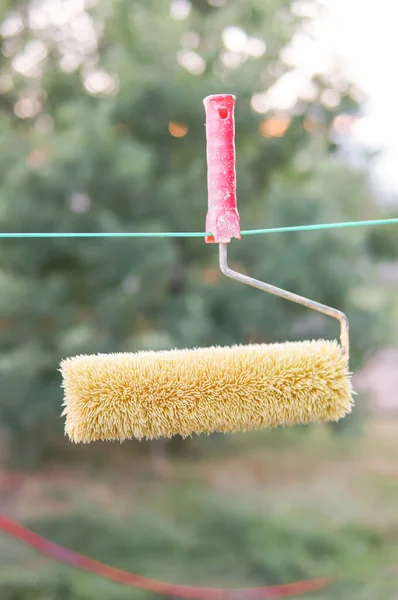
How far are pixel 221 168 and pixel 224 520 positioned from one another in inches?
118

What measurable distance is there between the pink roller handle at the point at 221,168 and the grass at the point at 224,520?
2.60m

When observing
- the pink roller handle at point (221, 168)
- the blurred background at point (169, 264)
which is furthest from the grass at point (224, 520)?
the pink roller handle at point (221, 168)

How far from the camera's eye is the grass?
3.04 meters

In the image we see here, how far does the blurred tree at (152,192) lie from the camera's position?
2.67 m

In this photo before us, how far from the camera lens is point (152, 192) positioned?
2.87 meters

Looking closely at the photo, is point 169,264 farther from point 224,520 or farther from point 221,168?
point 221,168

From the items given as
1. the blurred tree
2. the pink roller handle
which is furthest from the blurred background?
the pink roller handle

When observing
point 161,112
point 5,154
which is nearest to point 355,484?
point 161,112

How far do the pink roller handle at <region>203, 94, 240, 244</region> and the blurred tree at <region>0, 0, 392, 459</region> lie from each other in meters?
1.95

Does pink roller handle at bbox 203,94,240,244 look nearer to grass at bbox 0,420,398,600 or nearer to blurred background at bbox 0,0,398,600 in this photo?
blurred background at bbox 0,0,398,600

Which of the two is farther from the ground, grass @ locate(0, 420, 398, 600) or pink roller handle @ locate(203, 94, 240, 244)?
pink roller handle @ locate(203, 94, 240, 244)

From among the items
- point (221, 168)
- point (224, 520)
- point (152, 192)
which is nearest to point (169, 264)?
point (152, 192)

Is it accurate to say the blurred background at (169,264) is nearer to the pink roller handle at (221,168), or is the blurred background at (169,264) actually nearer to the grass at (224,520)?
the grass at (224,520)

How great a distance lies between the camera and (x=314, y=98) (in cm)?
325
